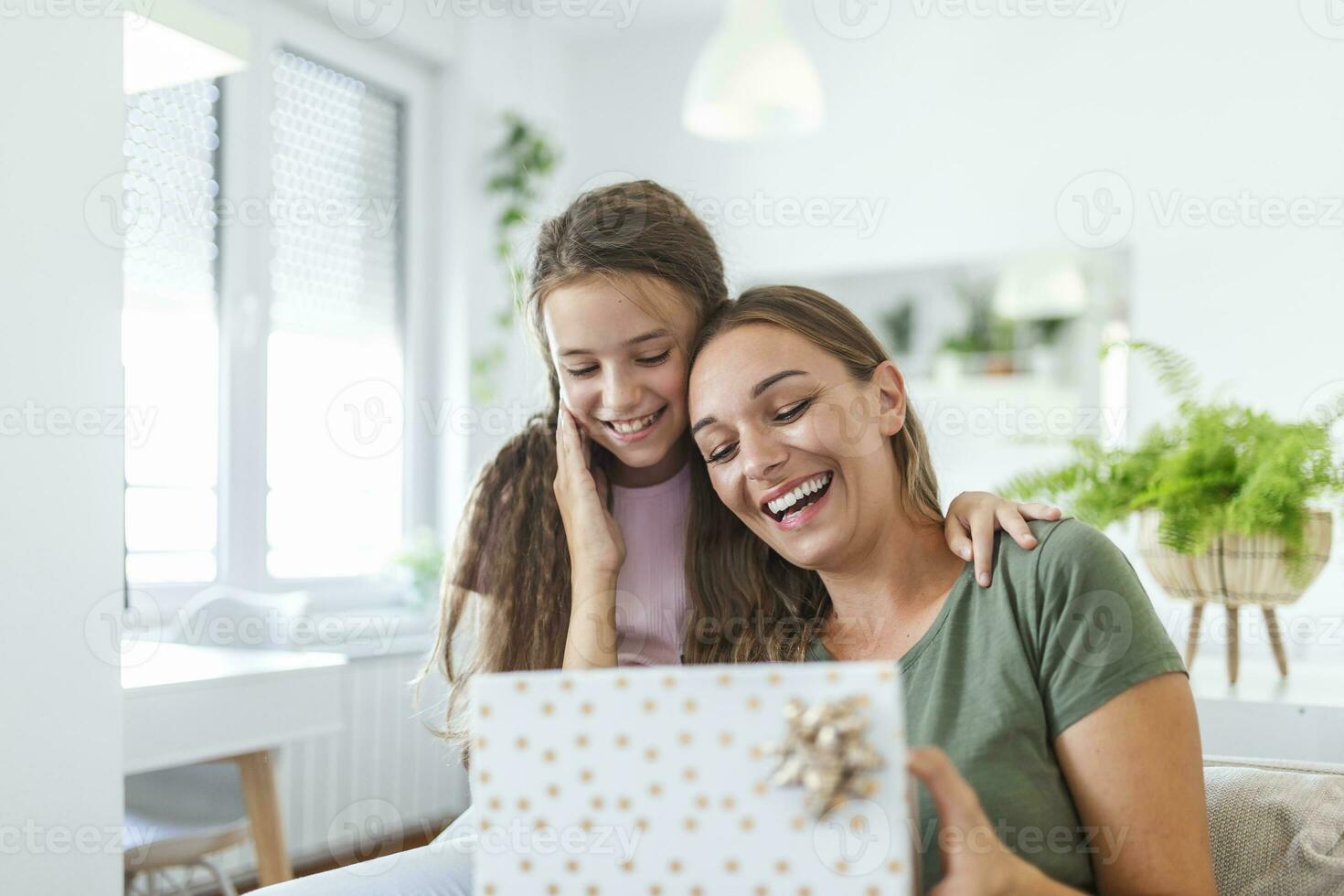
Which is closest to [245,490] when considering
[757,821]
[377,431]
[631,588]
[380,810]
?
[377,431]

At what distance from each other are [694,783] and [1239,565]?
126 centimetres

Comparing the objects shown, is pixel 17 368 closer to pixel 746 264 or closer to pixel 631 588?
pixel 631 588

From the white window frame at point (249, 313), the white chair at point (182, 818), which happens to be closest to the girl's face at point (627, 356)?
the white chair at point (182, 818)

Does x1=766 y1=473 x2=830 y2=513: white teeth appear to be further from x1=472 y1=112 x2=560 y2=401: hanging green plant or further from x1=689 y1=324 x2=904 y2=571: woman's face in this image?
x1=472 y1=112 x2=560 y2=401: hanging green plant

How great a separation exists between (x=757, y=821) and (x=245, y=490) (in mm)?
2891

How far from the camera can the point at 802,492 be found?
4.11ft

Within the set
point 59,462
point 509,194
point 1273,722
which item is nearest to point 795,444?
point 59,462

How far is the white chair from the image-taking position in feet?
7.04

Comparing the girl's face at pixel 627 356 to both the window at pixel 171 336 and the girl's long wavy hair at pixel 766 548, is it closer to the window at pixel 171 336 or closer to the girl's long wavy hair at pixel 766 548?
the girl's long wavy hair at pixel 766 548

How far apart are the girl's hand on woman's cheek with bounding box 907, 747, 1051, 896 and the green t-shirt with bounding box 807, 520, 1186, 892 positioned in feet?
0.53

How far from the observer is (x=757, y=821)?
2.55ft

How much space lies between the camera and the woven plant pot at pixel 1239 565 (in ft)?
5.66

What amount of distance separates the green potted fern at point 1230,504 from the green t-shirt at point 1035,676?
0.68 metres

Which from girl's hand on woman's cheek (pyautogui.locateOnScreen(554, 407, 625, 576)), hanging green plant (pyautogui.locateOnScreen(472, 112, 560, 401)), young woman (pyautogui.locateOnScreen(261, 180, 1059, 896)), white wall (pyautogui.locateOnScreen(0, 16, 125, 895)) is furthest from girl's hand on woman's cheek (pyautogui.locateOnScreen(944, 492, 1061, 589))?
→ hanging green plant (pyautogui.locateOnScreen(472, 112, 560, 401))
